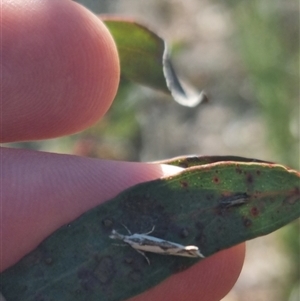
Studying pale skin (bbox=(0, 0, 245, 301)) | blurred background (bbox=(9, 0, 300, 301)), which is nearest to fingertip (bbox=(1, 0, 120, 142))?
pale skin (bbox=(0, 0, 245, 301))

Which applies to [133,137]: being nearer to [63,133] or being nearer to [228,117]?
[228,117]

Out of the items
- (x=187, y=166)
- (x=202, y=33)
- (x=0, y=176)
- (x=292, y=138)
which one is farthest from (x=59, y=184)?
(x=202, y=33)

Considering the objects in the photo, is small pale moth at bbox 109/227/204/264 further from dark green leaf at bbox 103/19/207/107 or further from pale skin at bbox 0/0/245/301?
dark green leaf at bbox 103/19/207/107

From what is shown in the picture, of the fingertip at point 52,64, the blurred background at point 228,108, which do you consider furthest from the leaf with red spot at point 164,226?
the blurred background at point 228,108

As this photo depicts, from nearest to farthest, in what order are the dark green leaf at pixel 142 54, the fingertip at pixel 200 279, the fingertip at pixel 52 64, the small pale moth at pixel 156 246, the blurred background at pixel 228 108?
the small pale moth at pixel 156 246
the fingertip at pixel 200 279
the fingertip at pixel 52 64
the dark green leaf at pixel 142 54
the blurred background at pixel 228 108

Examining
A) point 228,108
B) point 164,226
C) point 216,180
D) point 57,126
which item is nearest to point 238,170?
point 216,180

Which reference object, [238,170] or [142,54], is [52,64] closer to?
[142,54]

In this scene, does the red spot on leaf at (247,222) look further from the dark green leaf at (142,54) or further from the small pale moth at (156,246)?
the dark green leaf at (142,54)
